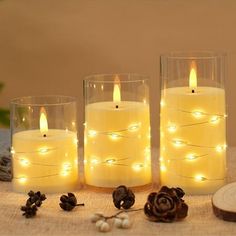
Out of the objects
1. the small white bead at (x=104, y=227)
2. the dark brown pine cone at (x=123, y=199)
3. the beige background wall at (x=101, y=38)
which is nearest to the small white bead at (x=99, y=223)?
the small white bead at (x=104, y=227)

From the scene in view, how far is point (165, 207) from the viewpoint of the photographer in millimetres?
1056

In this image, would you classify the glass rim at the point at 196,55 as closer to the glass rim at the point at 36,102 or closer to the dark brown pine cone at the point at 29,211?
the glass rim at the point at 36,102

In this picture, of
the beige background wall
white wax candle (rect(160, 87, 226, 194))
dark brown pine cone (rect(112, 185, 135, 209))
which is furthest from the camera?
the beige background wall

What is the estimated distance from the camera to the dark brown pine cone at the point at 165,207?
3.45ft

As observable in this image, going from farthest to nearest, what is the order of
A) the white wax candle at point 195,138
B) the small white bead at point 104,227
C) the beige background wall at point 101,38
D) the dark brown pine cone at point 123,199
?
the beige background wall at point 101,38
the white wax candle at point 195,138
the dark brown pine cone at point 123,199
the small white bead at point 104,227

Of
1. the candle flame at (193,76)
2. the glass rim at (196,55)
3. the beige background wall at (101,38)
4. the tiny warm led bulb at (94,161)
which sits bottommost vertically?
the tiny warm led bulb at (94,161)

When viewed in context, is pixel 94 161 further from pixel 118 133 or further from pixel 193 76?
pixel 193 76

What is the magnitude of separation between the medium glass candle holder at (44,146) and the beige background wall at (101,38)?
43.1 inches

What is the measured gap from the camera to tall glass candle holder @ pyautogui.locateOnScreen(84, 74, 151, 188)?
1267 mm

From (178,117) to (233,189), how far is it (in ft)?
0.65

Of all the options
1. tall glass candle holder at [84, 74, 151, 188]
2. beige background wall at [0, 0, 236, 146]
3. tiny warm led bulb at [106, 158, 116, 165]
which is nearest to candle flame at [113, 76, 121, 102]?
tall glass candle holder at [84, 74, 151, 188]

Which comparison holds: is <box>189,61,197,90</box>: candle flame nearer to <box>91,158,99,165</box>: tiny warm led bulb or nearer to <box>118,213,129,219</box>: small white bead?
<box>91,158,99,165</box>: tiny warm led bulb

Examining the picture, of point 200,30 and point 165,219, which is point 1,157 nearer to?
point 165,219

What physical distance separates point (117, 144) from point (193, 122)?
137mm
